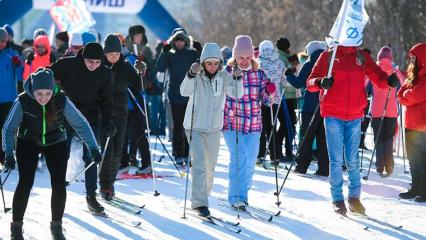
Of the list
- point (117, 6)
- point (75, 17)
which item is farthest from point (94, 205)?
point (117, 6)

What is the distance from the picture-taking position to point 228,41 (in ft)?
133

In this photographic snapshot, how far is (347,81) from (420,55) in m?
1.44

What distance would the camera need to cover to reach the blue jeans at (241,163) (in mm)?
9047

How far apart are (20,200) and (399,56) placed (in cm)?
1787

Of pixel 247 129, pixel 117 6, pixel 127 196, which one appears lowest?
pixel 127 196

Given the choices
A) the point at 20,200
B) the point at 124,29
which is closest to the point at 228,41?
the point at 20,200

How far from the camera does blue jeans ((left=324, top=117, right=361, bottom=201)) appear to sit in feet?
28.8

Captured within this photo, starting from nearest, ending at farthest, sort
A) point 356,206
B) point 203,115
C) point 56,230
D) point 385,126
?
point 56,230 < point 203,115 < point 356,206 < point 385,126

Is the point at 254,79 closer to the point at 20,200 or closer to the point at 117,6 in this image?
the point at 20,200

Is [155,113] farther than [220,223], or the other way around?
[155,113]

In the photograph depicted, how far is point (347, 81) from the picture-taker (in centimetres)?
864

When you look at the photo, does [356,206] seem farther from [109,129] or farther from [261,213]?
[109,129]

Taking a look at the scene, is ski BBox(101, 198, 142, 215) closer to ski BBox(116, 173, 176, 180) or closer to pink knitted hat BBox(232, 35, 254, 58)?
pink knitted hat BBox(232, 35, 254, 58)

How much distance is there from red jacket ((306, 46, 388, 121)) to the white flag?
3.6 inches
